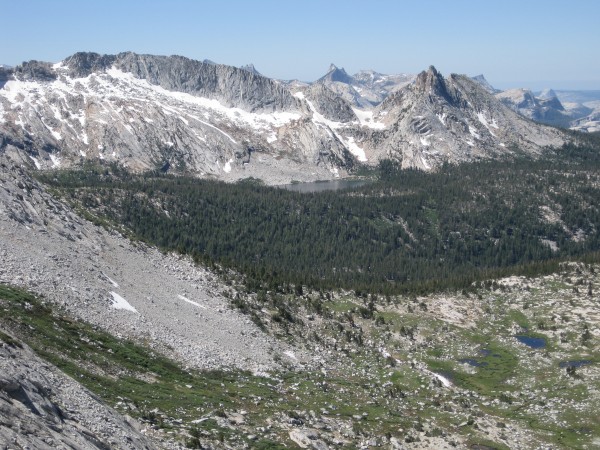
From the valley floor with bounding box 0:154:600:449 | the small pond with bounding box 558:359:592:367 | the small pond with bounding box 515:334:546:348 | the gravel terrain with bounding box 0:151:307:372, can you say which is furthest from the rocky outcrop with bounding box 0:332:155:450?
the small pond with bounding box 515:334:546:348

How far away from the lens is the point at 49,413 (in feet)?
112

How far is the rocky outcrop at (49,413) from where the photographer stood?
30.2 meters

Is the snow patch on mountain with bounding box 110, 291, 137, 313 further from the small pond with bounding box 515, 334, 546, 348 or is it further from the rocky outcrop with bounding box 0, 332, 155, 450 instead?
the small pond with bounding box 515, 334, 546, 348

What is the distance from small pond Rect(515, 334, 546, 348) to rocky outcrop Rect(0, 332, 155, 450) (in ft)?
254

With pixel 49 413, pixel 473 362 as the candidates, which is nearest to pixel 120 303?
pixel 49 413

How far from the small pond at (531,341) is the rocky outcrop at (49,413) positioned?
7735cm

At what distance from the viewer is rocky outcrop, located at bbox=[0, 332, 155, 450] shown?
30.2 meters

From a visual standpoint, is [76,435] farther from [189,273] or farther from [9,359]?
[189,273]

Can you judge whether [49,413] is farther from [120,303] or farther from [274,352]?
[274,352]

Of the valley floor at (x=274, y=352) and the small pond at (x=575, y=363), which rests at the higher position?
the valley floor at (x=274, y=352)

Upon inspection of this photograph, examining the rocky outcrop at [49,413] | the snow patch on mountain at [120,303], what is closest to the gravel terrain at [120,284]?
the snow patch on mountain at [120,303]

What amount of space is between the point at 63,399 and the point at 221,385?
27.0 meters

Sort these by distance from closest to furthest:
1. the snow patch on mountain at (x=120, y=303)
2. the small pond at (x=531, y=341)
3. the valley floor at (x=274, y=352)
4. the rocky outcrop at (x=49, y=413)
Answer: the rocky outcrop at (x=49, y=413)
the valley floor at (x=274, y=352)
the snow patch on mountain at (x=120, y=303)
the small pond at (x=531, y=341)

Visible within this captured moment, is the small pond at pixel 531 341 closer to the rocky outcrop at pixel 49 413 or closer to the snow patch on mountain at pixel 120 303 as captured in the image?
the snow patch on mountain at pixel 120 303
